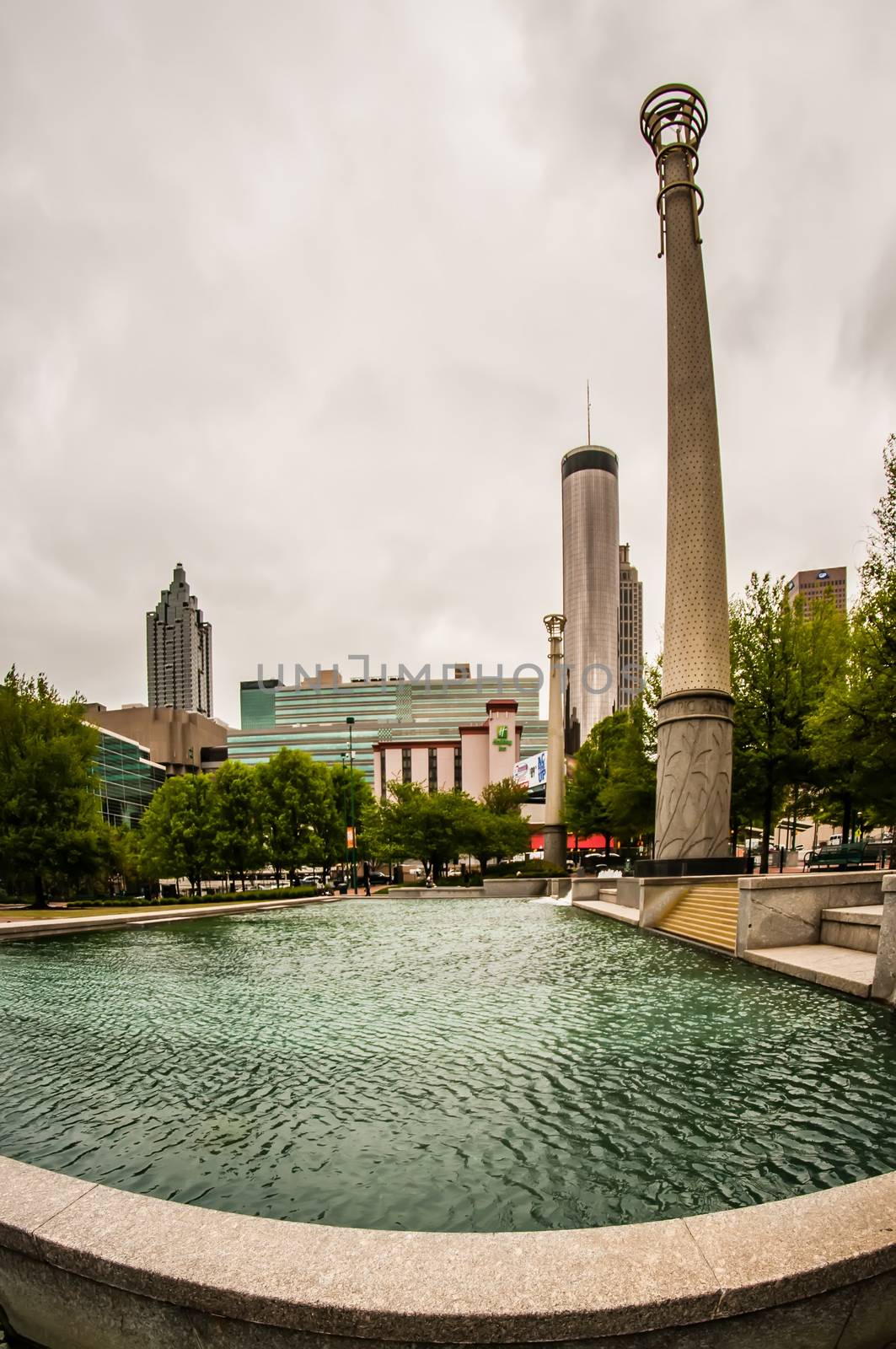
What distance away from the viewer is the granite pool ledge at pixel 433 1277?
2.50 meters

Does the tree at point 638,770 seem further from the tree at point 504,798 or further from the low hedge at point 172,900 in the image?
the tree at point 504,798

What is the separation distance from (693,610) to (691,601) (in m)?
0.32

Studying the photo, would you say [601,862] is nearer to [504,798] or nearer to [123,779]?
[504,798]

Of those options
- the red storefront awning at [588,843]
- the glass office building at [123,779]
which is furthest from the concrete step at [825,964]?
the glass office building at [123,779]

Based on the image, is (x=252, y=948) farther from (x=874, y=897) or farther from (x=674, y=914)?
(x=874, y=897)

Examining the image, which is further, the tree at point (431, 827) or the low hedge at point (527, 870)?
the tree at point (431, 827)

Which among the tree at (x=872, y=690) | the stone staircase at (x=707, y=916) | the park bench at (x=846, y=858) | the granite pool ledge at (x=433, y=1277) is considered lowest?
the park bench at (x=846, y=858)

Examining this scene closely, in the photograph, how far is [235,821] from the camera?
47.3 meters

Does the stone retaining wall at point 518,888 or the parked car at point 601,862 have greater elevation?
the stone retaining wall at point 518,888

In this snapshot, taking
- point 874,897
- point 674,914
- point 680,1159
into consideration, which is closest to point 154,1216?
point 680,1159

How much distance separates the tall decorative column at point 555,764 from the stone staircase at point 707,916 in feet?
→ 89.8

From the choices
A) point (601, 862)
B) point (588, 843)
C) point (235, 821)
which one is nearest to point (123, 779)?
point (235, 821)

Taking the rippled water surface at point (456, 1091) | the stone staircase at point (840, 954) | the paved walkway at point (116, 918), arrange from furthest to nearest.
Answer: the paved walkway at point (116, 918), the stone staircase at point (840, 954), the rippled water surface at point (456, 1091)

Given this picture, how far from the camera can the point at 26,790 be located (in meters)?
32.8
